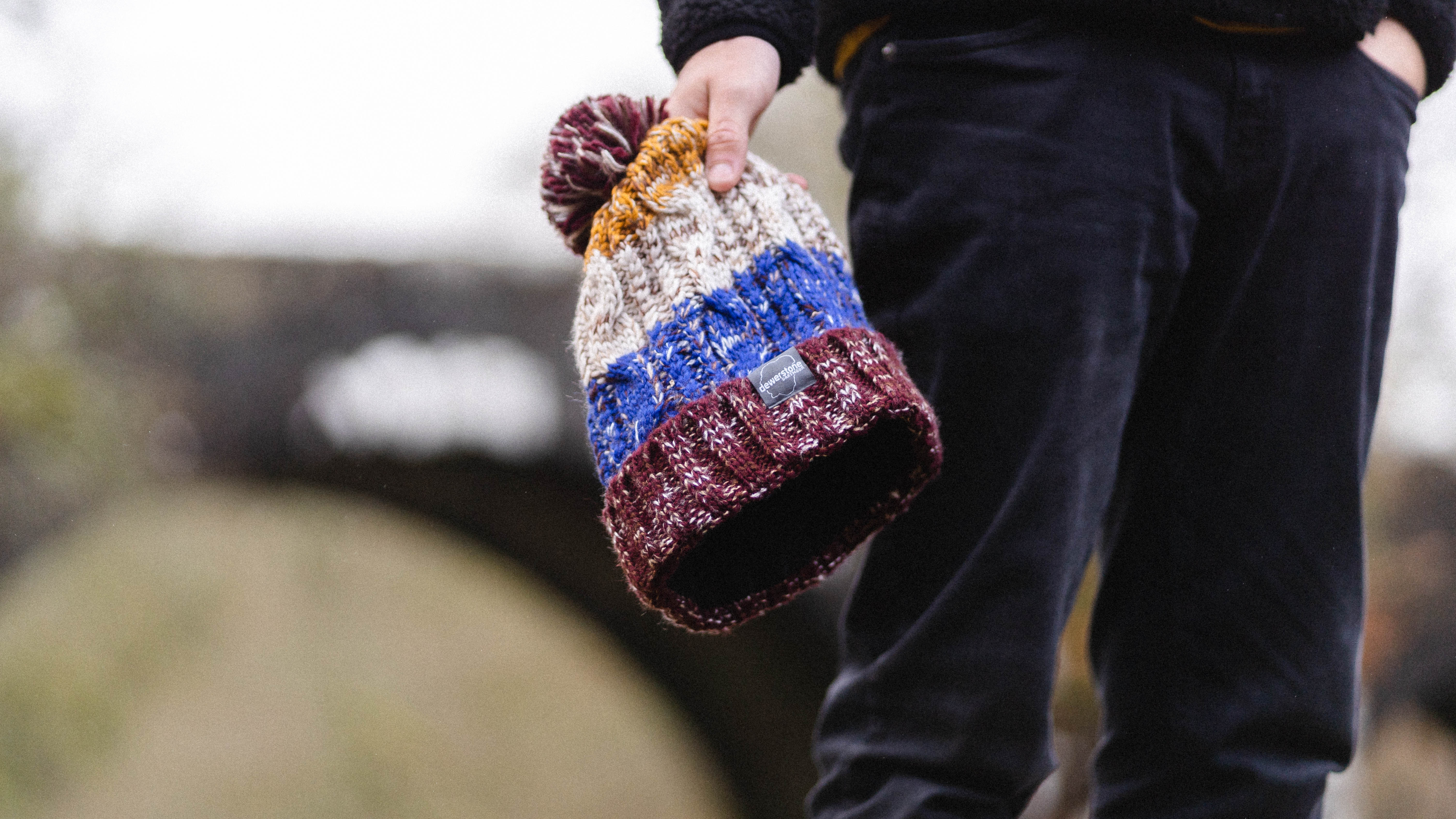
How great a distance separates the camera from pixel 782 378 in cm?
47

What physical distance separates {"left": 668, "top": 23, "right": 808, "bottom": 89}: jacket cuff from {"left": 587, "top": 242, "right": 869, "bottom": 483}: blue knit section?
134 mm

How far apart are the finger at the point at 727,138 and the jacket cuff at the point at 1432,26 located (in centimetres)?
40

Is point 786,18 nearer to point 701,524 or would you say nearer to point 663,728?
point 701,524

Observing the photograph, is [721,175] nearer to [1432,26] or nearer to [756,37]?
[756,37]

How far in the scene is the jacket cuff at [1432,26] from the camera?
57cm

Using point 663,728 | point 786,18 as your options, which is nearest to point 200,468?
point 663,728

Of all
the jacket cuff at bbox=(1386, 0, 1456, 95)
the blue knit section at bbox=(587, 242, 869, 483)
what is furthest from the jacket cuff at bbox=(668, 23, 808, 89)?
the jacket cuff at bbox=(1386, 0, 1456, 95)

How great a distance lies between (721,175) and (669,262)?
0.06 metres

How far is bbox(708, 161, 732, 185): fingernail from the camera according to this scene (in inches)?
20.4

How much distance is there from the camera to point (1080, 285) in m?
0.51

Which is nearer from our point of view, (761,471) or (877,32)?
(761,471)

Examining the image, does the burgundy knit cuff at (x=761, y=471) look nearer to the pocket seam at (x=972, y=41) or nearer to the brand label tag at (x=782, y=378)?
the brand label tag at (x=782, y=378)

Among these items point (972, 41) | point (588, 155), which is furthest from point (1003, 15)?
point (588, 155)

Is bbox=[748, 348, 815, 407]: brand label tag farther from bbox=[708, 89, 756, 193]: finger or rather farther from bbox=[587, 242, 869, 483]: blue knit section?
bbox=[708, 89, 756, 193]: finger
